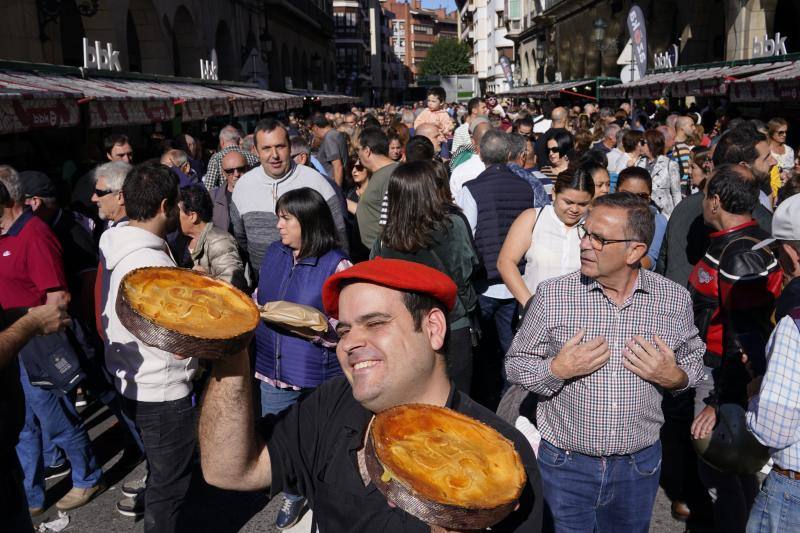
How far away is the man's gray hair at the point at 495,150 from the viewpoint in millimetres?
5980

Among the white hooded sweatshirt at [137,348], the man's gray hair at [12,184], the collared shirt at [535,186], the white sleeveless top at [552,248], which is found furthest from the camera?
the collared shirt at [535,186]

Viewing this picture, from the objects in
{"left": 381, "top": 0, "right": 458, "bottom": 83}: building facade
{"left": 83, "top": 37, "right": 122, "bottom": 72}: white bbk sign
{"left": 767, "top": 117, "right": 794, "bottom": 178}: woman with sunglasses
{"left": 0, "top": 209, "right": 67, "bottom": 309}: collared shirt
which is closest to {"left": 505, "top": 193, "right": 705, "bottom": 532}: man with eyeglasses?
{"left": 0, "top": 209, "right": 67, "bottom": 309}: collared shirt

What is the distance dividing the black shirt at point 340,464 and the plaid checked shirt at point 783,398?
1072 millimetres

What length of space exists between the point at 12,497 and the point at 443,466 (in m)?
2.31

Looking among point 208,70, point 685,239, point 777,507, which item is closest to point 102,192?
point 685,239

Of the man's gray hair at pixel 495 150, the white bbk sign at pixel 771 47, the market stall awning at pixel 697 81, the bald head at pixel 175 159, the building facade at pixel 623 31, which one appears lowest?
the man's gray hair at pixel 495 150

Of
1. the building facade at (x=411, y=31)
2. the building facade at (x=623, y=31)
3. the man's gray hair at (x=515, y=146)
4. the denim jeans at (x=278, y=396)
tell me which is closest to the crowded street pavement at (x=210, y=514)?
the denim jeans at (x=278, y=396)

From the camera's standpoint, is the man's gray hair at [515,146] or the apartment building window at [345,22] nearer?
the man's gray hair at [515,146]

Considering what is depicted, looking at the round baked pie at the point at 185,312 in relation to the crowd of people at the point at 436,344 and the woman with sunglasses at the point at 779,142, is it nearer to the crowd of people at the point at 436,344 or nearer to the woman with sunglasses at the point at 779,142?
the crowd of people at the point at 436,344

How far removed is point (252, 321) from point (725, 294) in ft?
9.33

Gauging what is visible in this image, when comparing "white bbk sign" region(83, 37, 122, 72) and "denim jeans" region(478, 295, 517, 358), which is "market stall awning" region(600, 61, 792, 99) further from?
"white bbk sign" region(83, 37, 122, 72)

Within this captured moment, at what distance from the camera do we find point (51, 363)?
4.45 m

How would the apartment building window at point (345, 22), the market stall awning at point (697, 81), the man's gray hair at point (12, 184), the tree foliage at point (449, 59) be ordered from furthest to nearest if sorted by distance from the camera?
the tree foliage at point (449, 59), the apartment building window at point (345, 22), the market stall awning at point (697, 81), the man's gray hair at point (12, 184)

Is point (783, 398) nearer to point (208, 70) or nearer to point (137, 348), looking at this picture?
point (137, 348)
